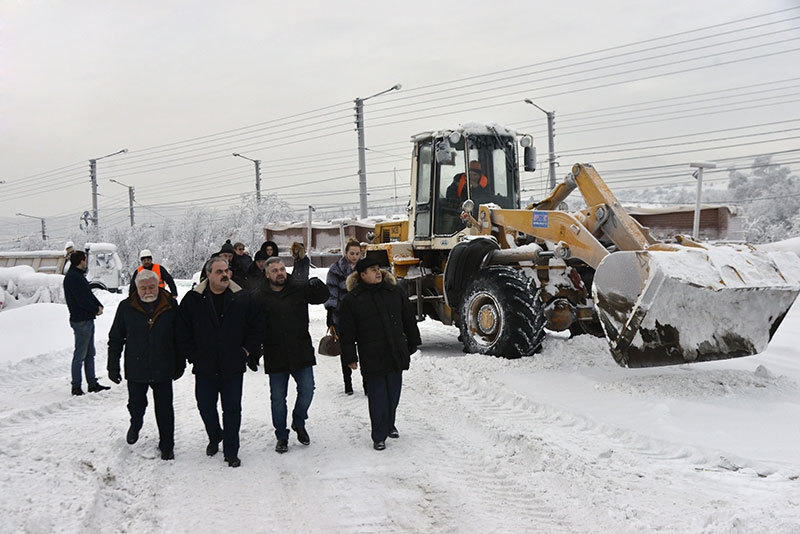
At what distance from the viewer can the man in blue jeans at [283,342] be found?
18.7ft

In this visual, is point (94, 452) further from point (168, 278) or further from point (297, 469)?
point (168, 278)

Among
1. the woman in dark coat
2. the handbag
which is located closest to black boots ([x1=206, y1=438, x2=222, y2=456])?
the handbag

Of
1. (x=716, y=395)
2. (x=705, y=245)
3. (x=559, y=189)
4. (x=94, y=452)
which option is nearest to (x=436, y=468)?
(x=94, y=452)

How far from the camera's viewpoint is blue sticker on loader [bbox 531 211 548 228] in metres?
8.86

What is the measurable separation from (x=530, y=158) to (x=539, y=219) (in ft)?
6.33

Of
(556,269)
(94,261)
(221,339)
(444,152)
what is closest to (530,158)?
(444,152)

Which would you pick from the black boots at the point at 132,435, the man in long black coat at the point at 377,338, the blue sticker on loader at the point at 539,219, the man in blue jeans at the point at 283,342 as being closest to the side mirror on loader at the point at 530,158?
the blue sticker on loader at the point at 539,219

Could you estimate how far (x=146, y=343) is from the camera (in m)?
5.64

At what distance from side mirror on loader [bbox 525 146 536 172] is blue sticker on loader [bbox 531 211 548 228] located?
5.77ft

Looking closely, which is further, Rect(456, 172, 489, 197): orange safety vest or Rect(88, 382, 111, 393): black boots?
Rect(456, 172, 489, 197): orange safety vest

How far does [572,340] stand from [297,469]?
4977 mm

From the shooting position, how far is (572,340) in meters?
9.05

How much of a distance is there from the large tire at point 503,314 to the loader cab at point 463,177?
174 cm

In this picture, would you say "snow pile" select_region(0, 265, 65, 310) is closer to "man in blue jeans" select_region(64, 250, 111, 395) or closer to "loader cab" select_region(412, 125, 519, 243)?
"man in blue jeans" select_region(64, 250, 111, 395)
